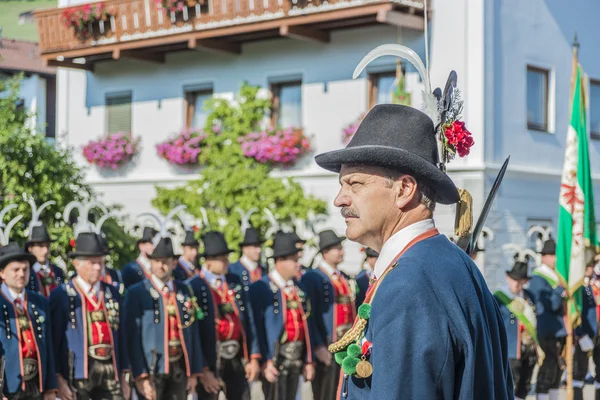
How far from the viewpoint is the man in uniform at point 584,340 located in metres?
12.7

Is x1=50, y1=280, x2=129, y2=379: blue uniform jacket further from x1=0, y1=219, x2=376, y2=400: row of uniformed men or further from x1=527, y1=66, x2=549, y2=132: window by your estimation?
x1=527, y1=66, x2=549, y2=132: window

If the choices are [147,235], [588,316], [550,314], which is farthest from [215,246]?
[588,316]

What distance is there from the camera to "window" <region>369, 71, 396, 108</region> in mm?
18719

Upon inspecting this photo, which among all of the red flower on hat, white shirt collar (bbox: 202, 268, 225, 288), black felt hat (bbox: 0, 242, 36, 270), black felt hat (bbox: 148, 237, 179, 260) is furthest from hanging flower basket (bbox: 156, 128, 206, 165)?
the red flower on hat

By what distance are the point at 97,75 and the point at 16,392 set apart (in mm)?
15861

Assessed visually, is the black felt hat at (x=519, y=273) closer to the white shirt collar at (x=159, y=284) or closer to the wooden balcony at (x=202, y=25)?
the white shirt collar at (x=159, y=284)

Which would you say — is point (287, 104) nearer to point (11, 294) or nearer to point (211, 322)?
point (211, 322)

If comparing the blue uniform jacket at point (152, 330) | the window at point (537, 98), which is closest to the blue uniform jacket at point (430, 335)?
the blue uniform jacket at point (152, 330)

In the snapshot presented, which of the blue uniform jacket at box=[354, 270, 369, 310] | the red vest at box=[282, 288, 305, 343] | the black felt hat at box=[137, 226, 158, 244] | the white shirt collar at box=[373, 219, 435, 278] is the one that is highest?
the white shirt collar at box=[373, 219, 435, 278]

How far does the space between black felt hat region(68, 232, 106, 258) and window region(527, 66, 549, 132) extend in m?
11.2

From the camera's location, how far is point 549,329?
1212 centimetres

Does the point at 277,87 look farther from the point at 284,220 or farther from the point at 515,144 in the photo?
the point at 515,144

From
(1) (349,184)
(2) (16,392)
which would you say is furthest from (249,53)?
(1) (349,184)

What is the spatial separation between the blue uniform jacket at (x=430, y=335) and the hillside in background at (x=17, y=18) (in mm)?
59150
